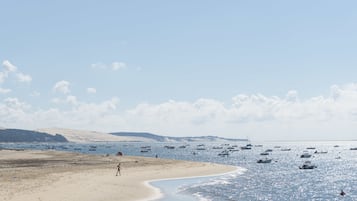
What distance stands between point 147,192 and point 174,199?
578 centimetres

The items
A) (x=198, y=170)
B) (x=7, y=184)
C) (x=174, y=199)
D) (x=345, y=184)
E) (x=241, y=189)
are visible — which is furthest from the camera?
(x=198, y=170)

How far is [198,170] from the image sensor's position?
92312mm

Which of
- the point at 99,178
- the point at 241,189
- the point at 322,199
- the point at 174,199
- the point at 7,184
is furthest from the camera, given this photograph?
the point at 99,178

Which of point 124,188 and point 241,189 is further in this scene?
point 241,189

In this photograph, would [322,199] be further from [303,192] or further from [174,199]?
[174,199]

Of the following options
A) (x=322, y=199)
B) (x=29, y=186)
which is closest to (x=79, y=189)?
(x=29, y=186)

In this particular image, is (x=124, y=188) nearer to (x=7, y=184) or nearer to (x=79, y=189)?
(x=79, y=189)

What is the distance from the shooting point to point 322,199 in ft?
199

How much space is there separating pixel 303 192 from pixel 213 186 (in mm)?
13237

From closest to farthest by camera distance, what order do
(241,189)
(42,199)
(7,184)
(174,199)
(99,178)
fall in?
(42,199) → (174,199) → (7,184) → (241,189) → (99,178)

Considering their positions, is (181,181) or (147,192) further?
(181,181)

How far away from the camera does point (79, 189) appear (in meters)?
54.0

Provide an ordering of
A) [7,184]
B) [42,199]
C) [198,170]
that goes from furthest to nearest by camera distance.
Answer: [198,170]
[7,184]
[42,199]

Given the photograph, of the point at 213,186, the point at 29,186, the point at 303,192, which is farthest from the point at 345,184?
the point at 29,186
